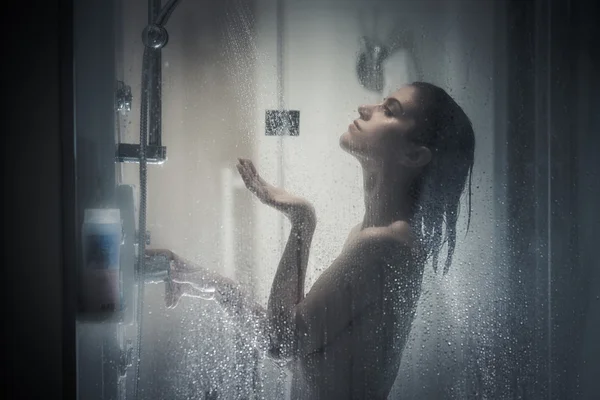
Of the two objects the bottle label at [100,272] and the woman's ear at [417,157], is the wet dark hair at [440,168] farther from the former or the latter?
the bottle label at [100,272]

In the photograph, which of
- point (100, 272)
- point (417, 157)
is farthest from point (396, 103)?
point (100, 272)

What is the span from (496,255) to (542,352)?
25cm

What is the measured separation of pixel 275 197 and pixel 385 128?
0.84 feet

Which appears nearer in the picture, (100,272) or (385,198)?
(100,272)

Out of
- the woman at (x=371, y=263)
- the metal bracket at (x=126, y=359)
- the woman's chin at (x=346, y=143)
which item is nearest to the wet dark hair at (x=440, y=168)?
the woman at (x=371, y=263)

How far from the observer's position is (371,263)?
984 mm

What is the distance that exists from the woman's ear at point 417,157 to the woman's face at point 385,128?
0.06 feet

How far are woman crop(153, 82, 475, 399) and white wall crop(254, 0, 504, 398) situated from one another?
0.03m

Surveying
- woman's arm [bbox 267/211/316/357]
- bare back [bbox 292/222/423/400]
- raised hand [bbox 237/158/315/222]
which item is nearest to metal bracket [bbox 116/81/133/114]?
raised hand [bbox 237/158/315/222]

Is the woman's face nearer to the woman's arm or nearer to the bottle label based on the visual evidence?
the woman's arm

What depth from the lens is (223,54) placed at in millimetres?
1027

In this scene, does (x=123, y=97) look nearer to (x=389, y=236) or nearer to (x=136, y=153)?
(x=136, y=153)

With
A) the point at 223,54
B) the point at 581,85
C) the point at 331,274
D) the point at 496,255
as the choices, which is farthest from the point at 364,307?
the point at 581,85

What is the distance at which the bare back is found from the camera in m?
0.99
